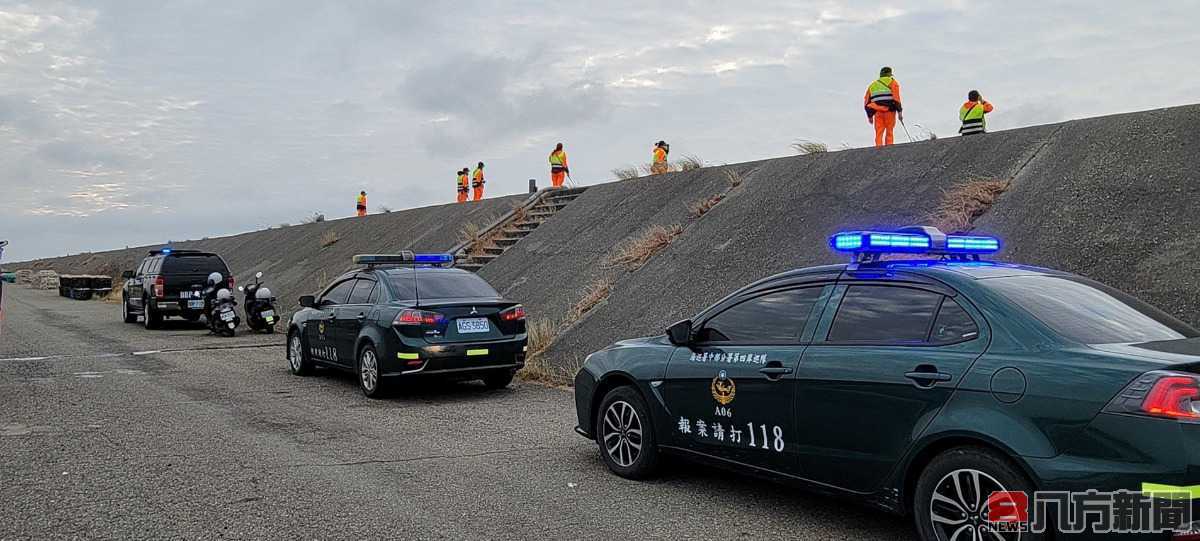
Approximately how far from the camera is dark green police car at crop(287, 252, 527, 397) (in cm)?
936

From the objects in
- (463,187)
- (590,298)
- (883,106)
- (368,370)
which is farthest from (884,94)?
(463,187)

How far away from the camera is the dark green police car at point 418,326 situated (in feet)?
30.7

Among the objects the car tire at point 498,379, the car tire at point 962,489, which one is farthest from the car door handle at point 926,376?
the car tire at point 498,379

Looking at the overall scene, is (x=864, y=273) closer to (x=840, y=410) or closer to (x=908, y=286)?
(x=908, y=286)

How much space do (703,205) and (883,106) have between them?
3786 mm

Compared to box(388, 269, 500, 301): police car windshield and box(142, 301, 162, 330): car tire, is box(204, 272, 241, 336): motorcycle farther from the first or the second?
box(388, 269, 500, 301): police car windshield

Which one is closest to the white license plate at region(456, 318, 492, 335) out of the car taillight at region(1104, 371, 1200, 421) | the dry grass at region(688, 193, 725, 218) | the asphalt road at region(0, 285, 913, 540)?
the asphalt road at region(0, 285, 913, 540)

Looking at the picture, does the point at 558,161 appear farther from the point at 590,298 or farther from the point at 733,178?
the point at 590,298

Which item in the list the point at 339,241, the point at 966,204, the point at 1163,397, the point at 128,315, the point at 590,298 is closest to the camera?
the point at 1163,397

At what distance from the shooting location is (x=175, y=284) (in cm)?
1925

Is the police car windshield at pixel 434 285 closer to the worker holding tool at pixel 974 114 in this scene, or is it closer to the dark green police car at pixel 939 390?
the dark green police car at pixel 939 390

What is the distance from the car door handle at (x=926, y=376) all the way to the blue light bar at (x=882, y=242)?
849mm

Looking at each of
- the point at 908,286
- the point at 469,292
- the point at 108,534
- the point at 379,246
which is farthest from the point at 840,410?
the point at 379,246

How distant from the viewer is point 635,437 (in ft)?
20.2
